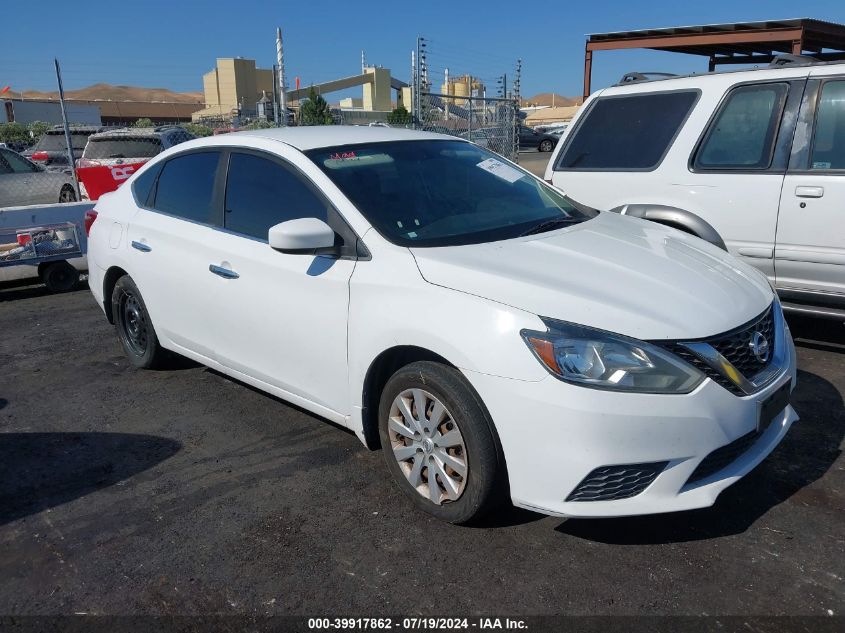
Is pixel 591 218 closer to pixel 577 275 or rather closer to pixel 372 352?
pixel 577 275

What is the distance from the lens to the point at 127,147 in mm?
12547

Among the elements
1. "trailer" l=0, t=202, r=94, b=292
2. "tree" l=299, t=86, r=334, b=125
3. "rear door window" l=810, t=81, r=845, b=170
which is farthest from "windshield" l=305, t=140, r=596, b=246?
"tree" l=299, t=86, r=334, b=125

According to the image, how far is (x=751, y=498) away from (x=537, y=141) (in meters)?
36.1

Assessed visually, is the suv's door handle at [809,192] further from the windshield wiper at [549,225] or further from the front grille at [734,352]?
the front grille at [734,352]

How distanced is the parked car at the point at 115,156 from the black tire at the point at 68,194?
319 millimetres

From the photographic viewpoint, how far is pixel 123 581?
9.66 ft

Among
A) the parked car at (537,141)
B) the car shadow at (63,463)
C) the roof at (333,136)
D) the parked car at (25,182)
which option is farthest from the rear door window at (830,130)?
the parked car at (537,141)

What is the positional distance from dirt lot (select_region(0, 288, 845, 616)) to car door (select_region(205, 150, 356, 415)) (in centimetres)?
46

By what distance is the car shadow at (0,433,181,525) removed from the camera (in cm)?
365

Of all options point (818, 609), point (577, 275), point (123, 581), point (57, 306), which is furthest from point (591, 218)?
point (57, 306)

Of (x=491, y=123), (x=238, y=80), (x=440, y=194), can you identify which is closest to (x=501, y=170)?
(x=440, y=194)

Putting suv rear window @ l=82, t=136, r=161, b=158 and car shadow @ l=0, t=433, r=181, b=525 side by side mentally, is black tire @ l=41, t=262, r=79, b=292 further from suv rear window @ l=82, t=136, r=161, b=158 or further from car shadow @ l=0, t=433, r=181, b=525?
suv rear window @ l=82, t=136, r=161, b=158

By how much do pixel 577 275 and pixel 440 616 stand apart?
1430 mm

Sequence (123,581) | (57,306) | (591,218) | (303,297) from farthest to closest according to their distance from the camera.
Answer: (57,306) < (591,218) < (303,297) < (123,581)
